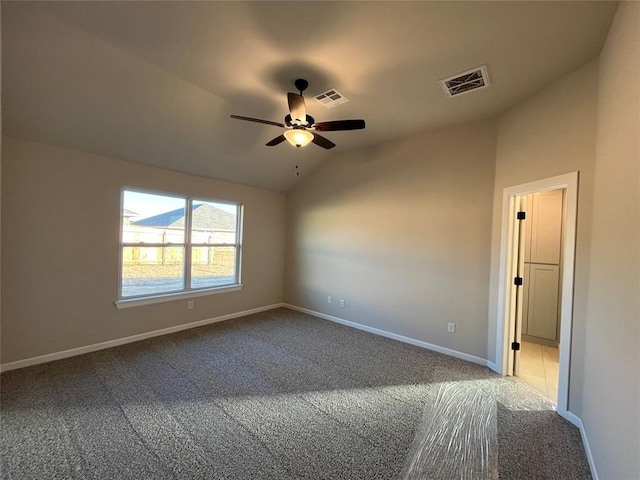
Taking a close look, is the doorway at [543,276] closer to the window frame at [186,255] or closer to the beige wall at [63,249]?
the window frame at [186,255]

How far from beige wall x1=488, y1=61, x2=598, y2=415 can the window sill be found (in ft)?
14.8

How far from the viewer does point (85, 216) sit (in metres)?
3.28

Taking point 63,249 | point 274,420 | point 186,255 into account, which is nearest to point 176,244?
point 186,255

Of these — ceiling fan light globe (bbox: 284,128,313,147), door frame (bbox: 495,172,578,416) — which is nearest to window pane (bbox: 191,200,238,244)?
ceiling fan light globe (bbox: 284,128,313,147)

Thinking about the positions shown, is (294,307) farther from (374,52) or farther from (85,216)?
(374,52)

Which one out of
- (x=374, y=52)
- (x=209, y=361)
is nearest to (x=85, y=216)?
(x=209, y=361)

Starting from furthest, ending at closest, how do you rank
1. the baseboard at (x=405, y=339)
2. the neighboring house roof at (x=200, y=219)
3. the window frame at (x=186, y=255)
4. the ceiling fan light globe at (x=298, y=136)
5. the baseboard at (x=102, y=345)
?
the neighboring house roof at (x=200, y=219)
the window frame at (x=186, y=255)
the baseboard at (x=405, y=339)
the baseboard at (x=102, y=345)
the ceiling fan light globe at (x=298, y=136)

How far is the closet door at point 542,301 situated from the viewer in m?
3.84

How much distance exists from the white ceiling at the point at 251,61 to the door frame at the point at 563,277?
0.97 meters

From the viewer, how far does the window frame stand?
143 inches

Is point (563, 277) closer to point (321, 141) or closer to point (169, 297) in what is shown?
point (321, 141)

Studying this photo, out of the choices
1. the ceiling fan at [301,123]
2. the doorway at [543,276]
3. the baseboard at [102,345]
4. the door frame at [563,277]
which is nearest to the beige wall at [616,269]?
the door frame at [563,277]

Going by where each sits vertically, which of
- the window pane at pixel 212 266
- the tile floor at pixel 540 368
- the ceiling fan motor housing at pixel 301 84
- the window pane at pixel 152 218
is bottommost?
the tile floor at pixel 540 368

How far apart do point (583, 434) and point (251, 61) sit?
4.11 meters
